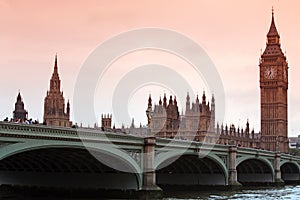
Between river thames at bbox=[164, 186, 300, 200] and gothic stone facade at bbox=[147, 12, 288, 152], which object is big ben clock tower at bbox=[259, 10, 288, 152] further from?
river thames at bbox=[164, 186, 300, 200]

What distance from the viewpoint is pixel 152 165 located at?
39438 millimetres

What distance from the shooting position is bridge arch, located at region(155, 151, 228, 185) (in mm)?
51562

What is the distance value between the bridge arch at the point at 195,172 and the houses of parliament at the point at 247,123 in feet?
139

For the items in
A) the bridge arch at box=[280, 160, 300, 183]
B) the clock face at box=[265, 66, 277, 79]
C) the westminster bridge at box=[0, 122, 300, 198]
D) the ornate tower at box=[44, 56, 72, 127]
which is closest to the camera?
the westminster bridge at box=[0, 122, 300, 198]

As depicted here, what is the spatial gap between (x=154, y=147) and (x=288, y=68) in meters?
90.8

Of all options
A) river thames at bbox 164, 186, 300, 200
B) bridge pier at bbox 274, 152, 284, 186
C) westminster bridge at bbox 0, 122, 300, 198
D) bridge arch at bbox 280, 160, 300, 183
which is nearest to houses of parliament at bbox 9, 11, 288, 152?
bridge arch at bbox 280, 160, 300, 183

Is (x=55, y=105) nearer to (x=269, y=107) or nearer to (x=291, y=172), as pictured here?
(x=269, y=107)

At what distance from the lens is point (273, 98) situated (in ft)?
390

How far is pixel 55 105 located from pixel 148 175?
285 feet

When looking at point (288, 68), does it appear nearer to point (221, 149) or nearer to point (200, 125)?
point (200, 125)

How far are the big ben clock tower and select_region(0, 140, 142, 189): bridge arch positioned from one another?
270 feet

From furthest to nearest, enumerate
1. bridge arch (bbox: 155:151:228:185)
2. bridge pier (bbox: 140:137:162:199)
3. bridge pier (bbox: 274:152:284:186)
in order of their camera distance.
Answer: bridge pier (bbox: 274:152:284:186) → bridge arch (bbox: 155:151:228:185) → bridge pier (bbox: 140:137:162:199)

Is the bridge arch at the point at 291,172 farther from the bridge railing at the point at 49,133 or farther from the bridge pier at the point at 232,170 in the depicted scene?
the bridge railing at the point at 49,133

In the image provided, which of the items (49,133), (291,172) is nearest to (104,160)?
(49,133)
